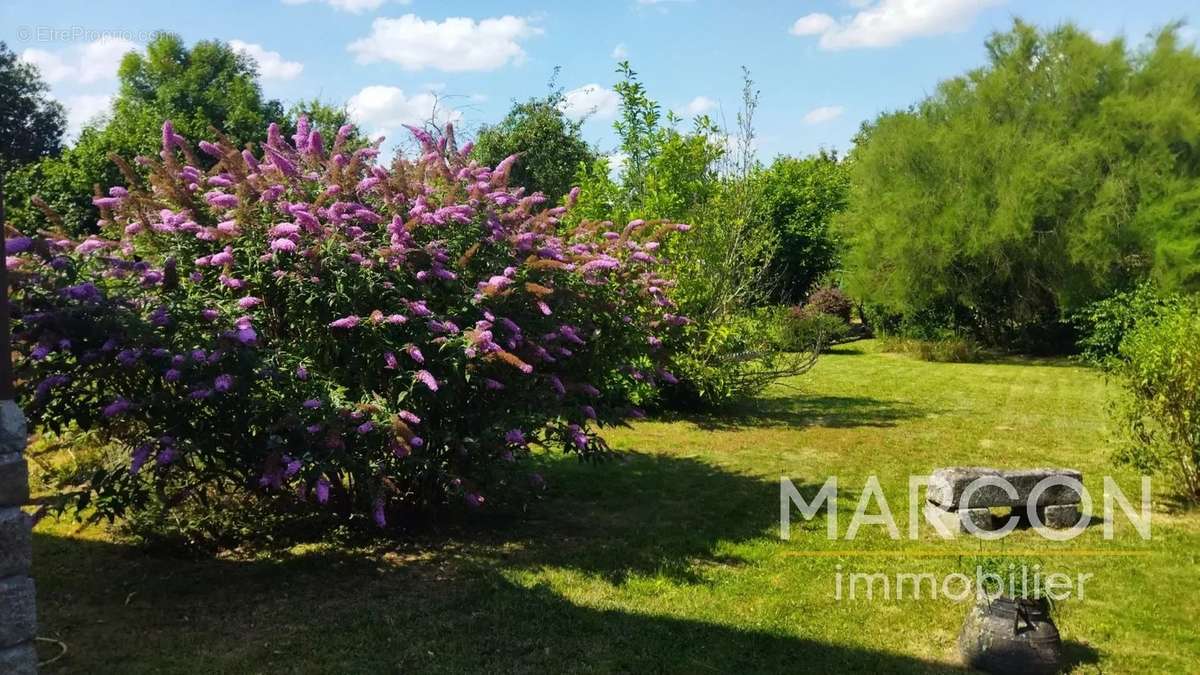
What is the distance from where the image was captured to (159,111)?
26.2 meters

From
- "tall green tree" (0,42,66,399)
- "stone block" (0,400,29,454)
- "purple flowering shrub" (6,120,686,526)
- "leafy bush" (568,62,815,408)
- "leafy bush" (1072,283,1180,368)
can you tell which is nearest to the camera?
"stone block" (0,400,29,454)

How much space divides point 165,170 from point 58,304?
1.33 meters

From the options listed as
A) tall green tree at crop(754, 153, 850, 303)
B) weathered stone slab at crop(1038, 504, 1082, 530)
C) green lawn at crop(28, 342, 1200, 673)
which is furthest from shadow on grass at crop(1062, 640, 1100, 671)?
tall green tree at crop(754, 153, 850, 303)

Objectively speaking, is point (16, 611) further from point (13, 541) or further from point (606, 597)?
point (606, 597)

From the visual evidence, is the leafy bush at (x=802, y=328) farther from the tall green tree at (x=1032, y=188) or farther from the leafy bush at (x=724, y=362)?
the leafy bush at (x=724, y=362)

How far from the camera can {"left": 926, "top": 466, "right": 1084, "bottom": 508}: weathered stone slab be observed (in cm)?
632

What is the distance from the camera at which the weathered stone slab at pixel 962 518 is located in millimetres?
6266

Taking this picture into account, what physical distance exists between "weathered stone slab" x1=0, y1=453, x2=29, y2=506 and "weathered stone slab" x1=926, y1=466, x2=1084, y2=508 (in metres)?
5.81

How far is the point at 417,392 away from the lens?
5.29m

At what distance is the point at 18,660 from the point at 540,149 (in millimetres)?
21396

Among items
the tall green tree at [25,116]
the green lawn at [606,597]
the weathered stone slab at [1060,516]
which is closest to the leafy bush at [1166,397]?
the green lawn at [606,597]

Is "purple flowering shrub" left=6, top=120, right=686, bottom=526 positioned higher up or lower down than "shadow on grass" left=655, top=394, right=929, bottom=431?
higher up

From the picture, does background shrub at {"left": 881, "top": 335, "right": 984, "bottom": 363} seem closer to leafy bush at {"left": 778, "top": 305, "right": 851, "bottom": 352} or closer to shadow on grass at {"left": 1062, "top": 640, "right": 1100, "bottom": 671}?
leafy bush at {"left": 778, "top": 305, "right": 851, "bottom": 352}

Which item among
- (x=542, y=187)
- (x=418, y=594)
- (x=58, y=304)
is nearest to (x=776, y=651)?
(x=418, y=594)
